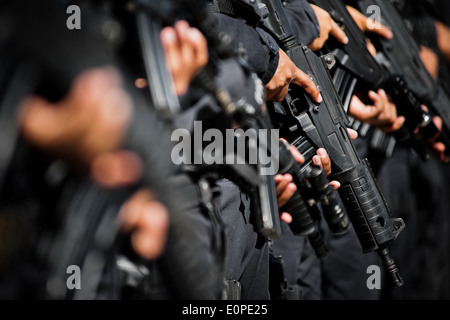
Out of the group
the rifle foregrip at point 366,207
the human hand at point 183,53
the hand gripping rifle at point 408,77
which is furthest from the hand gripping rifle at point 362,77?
the human hand at point 183,53

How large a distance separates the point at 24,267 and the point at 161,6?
559 millimetres

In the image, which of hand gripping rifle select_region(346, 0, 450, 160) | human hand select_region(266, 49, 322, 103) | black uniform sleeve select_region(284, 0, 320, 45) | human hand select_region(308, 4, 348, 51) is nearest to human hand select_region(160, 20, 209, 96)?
human hand select_region(266, 49, 322, 103)

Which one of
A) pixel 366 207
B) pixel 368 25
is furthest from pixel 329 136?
pixel 368 25

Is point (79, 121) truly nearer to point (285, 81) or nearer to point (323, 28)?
point (285, 81)

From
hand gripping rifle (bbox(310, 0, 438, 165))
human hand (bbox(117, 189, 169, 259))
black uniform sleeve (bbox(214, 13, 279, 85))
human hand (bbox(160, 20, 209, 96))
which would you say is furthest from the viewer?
hand gripping rifle (bbox(310, 0, 438, 165))

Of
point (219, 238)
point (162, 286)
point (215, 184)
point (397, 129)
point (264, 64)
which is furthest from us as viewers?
point (397, 129)

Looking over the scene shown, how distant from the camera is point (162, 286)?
3.85 ft

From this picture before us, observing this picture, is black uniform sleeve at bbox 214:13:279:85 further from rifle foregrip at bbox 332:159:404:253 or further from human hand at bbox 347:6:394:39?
human hand at bbox 347:6:394:39

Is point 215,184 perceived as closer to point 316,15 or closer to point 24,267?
point 24,267

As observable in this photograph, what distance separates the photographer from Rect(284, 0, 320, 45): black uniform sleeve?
204cm

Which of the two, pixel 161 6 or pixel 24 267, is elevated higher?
pixel 161 6

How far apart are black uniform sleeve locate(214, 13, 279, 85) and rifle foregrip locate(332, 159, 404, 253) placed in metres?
0.46

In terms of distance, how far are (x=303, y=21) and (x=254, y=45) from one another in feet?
1.50
